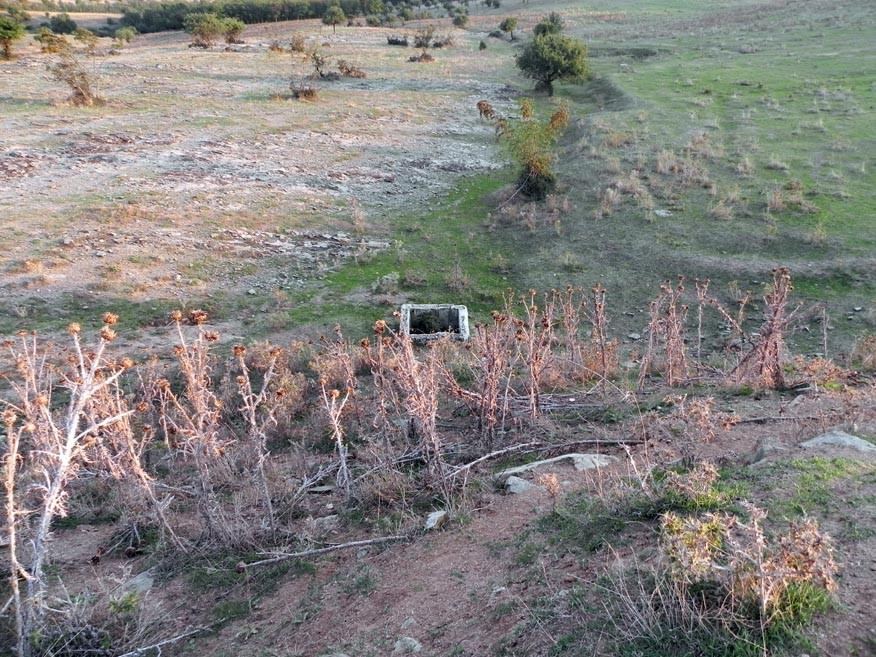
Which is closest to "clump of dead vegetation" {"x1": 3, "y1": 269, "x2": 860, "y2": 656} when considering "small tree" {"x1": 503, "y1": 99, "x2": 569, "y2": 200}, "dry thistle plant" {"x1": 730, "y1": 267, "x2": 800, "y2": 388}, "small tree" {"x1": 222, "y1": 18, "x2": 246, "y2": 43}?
"dry thistle plant" {"x1": 730, "y1": 267, "x2": 800, "y2": 388}

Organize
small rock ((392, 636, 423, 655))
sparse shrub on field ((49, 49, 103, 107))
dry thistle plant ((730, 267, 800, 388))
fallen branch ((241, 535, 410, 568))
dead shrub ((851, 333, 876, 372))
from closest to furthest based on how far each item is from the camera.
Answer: small rock ((392, 636, 423, 655))
fallen branch ((241, 535, 410, 568))
dry thistle plant ((730, 267, 800, 388))
dead shrub ((851, 333, 876, 372))
sparse shrub on field ((49, 49, 103, 107))

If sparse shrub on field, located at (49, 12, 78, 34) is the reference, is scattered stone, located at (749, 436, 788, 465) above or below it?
below

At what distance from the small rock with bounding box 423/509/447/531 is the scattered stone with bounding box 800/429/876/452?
227 centimetres

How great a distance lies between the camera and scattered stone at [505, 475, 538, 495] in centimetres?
418

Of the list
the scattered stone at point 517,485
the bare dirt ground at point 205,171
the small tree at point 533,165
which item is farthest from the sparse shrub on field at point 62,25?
the scattered stone at point 517,485

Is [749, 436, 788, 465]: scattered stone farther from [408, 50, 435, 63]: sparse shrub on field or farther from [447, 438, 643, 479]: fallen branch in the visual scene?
[408, 50, 435, 63]: sparse shrub on field

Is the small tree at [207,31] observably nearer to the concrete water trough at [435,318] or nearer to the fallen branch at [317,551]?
the concrete water trough at [435,318]

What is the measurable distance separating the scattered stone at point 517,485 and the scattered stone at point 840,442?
1.72 m

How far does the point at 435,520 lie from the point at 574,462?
1192mm

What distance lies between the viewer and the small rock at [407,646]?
285 cm

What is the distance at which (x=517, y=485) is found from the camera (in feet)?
13.9

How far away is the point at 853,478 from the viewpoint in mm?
3266

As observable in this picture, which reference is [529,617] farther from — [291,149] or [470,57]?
[470,57]

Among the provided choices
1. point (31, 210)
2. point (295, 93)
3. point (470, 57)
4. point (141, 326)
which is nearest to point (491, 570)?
point (141, 326)
